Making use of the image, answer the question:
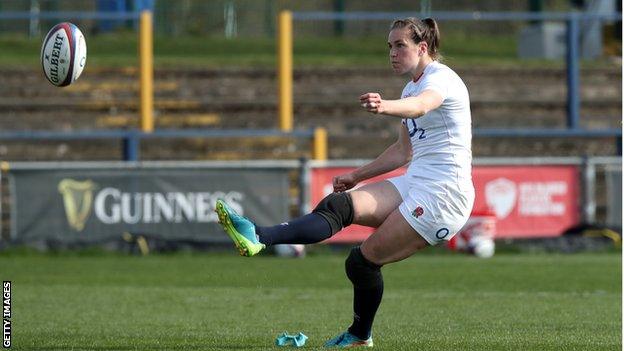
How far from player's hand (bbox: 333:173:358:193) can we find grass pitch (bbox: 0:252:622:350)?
3.22 feet

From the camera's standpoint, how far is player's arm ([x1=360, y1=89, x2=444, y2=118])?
686cm

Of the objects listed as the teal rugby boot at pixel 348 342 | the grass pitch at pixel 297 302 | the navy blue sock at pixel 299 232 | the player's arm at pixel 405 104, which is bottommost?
the grass pitch at pixel 297 302

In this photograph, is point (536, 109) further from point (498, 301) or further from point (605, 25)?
point (498, 301)

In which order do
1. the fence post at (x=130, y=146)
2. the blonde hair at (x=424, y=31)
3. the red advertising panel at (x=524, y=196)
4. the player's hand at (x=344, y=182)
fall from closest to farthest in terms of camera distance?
the blonde hair at (x=424, y=31)
the player's hand at (x=344, y=182)
the red advertising panel at (x=524, y=196)
the fence post at (x=130, y=146)

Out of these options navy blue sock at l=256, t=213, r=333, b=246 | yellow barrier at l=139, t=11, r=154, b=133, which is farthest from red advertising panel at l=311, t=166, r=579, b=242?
navy blue sock at l=256, t=213, r=333, b=246

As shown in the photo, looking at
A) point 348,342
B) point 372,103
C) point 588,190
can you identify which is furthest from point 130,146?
point 372,103

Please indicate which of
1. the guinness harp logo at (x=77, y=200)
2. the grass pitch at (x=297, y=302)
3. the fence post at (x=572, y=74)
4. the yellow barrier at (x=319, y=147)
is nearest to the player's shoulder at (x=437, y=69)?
the grass pitch at (x=297, y=302)

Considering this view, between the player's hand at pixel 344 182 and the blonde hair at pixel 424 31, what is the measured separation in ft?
3.09

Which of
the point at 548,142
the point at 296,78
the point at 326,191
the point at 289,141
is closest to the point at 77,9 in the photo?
the point at 296,78

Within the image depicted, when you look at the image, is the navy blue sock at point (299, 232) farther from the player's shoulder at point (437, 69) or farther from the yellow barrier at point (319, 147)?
the yellow barrier at point (319, 147)

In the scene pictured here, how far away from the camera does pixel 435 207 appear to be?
25.4 ft

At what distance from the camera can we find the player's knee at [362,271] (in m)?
7.98

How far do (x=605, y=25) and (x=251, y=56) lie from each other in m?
7.42

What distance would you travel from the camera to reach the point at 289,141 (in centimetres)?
2275
